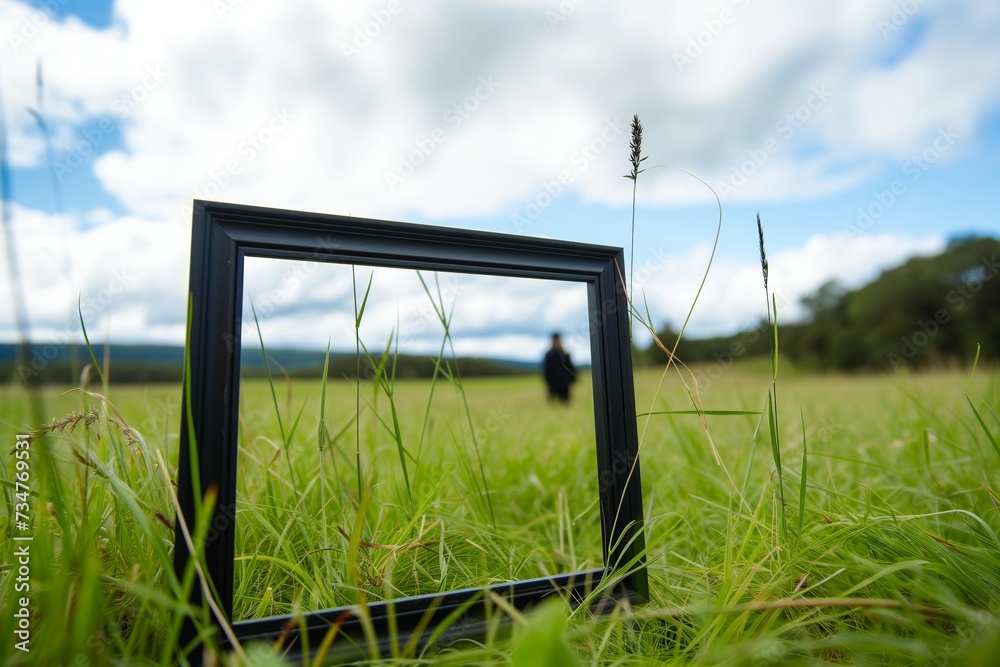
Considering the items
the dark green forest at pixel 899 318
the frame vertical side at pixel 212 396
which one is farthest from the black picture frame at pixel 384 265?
the dark green forest at pixel 899 318

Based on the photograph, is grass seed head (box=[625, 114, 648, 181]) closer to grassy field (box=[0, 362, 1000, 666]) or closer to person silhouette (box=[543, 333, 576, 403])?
grassy field (box=[0, 362, 1000, 666])

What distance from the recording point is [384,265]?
0.98m

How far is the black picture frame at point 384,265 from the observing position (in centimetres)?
82

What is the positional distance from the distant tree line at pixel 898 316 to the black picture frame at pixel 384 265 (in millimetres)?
14857

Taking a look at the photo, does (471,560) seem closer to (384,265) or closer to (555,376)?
(384,265)

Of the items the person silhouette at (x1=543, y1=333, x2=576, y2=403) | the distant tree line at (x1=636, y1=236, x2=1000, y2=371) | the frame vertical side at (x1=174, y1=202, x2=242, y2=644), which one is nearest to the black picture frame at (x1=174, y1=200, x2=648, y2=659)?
the frame vertical side at (x1=174, y1=202, x2=242, y2=644)

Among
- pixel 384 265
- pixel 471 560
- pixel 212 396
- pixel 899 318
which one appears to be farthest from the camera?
pixel 899 318

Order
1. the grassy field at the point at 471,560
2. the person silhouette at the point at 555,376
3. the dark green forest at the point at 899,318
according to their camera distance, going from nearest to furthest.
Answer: the grassy field at the point at 471,560, the person silhouette at the point at 555,376, the dark green forest at the point at 899,318

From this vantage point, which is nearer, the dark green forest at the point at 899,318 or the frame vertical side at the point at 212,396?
the frame vertical side at the point at 212,396

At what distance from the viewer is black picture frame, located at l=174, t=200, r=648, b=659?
0.82 meters

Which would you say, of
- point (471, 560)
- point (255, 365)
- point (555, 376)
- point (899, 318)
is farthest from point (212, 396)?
point (899, 318)

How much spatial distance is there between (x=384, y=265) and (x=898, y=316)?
2277cm

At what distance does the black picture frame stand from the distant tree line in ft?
48.7

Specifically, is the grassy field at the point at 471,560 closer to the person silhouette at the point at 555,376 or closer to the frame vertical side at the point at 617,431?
the frame vertical side at the point at 617,431
